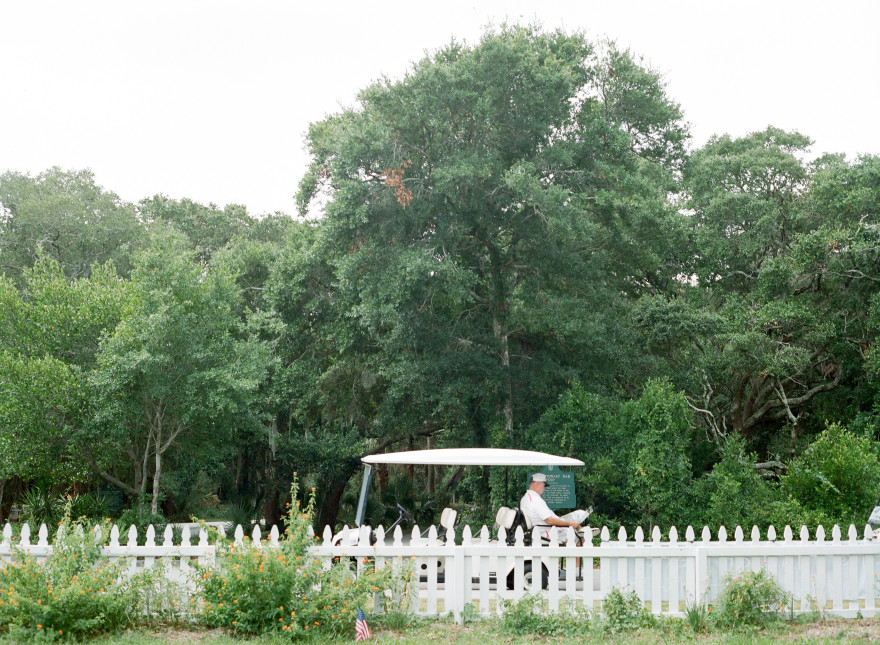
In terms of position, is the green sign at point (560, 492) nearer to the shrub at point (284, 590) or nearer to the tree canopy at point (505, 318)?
the tree canopy at point (505, 318)

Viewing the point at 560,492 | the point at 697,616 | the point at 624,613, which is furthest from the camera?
the point at 560,492

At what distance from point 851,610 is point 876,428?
12257mm

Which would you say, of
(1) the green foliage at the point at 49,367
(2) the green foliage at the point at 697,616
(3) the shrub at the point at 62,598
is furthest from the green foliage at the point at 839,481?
(1) the green foliage at the point at 49,367

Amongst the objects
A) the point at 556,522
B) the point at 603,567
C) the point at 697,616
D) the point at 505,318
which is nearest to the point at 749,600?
the point at 697,616

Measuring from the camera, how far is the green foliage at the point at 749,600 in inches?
280

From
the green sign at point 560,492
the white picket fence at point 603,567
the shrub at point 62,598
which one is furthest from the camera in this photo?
the green sign at point 560,492

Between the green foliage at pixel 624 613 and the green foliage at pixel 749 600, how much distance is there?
25.6 inches

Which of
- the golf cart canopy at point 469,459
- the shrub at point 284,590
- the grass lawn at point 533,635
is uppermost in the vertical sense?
the golf cart canopy at point 469,459

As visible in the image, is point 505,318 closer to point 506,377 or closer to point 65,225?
point 506,377

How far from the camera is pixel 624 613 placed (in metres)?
7.24

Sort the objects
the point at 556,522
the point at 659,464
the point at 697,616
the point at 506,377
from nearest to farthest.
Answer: the point at 697,616, the point at 556,522, the point at 659,464, the point at 506,377

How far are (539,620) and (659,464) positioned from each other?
8.16 metres

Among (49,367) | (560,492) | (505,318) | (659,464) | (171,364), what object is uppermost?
(505,318)

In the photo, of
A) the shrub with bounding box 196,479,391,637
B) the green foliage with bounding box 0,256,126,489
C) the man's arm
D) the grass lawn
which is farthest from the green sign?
the green foliage with bounding box 0,256,126,489
